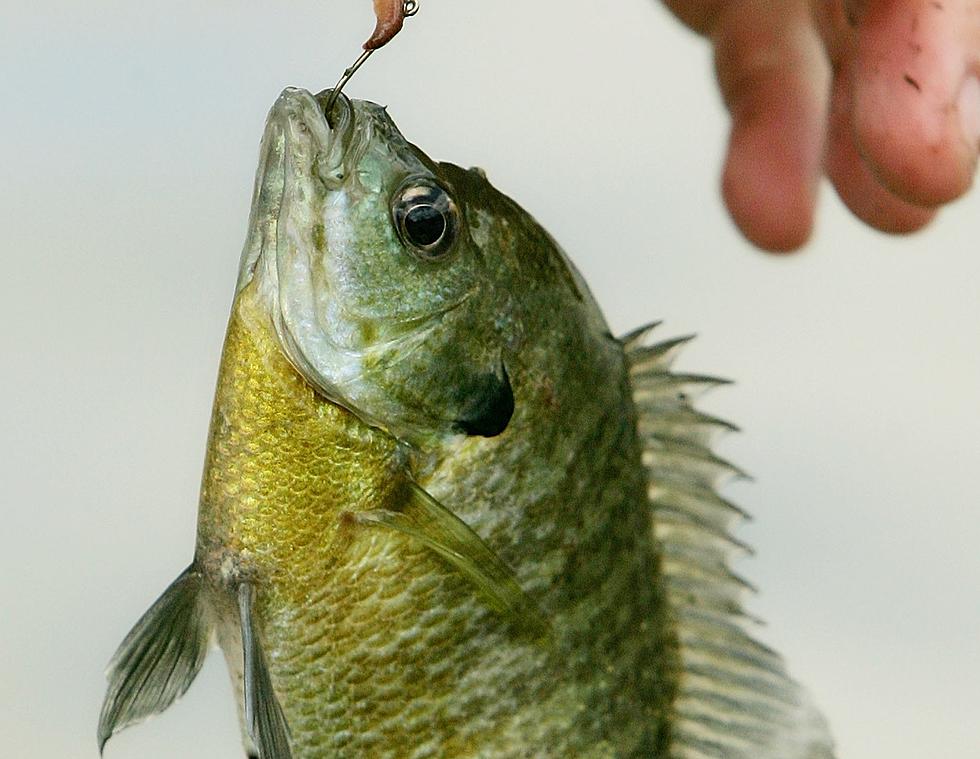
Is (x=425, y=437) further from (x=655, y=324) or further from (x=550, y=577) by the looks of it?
(x=655, y=324)

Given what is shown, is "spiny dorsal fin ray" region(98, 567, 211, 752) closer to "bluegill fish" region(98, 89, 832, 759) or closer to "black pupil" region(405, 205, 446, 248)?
"bluegill fish" region(98, 89, 832, 759)

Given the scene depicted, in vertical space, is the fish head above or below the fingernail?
below

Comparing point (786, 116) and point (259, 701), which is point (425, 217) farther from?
point (786, 116)

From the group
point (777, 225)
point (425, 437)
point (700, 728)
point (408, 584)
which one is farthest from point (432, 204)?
point (777, 225)

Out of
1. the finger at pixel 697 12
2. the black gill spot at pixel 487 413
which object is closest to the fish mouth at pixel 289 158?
the black gill spot at pixel 487 413

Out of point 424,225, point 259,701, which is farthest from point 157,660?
point 424,225

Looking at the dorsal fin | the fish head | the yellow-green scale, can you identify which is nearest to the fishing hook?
the fish head

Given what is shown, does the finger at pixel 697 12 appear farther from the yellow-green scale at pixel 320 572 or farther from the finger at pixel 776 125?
the yellow-green scale at pixel 320 572

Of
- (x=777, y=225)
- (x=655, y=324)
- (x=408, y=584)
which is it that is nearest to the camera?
(x=408, y=584)
